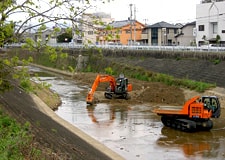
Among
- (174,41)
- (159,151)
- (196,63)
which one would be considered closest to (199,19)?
(174,41)

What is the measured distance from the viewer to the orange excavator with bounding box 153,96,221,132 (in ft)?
58.7

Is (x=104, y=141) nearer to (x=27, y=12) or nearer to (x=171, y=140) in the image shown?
(x=171, y=140)

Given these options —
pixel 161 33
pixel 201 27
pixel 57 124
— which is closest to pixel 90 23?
pixel 57 124

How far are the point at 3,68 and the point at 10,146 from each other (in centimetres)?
175

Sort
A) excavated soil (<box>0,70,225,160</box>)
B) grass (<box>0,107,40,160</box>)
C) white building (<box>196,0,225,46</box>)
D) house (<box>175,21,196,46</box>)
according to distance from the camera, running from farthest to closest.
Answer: house (<box>175,21,196,46</box>) < white building (<box>196,0,225,46</box>) < excavated soil (<box>0,70,225,160</box>) < grass (<box>0,107,40,160</box>)

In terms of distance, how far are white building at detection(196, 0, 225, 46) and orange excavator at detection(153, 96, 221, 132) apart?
2949cm

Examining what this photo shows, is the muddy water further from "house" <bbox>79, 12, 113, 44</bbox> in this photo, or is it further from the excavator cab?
"house" <bbox>79, 12, 113, 44</bbox>

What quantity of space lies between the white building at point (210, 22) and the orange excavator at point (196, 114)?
29493 millimetres

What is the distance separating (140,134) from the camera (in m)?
18.0

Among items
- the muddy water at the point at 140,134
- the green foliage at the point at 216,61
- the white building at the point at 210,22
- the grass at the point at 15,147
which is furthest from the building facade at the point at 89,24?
the white building at the point at 210,22

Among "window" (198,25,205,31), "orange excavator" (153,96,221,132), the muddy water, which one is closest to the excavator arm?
the muddy water

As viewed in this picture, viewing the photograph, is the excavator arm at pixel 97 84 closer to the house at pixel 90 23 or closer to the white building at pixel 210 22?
the house at pixel 90 23

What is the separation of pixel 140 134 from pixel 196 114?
2785 millimetres

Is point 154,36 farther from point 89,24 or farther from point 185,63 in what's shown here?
point 89,24
